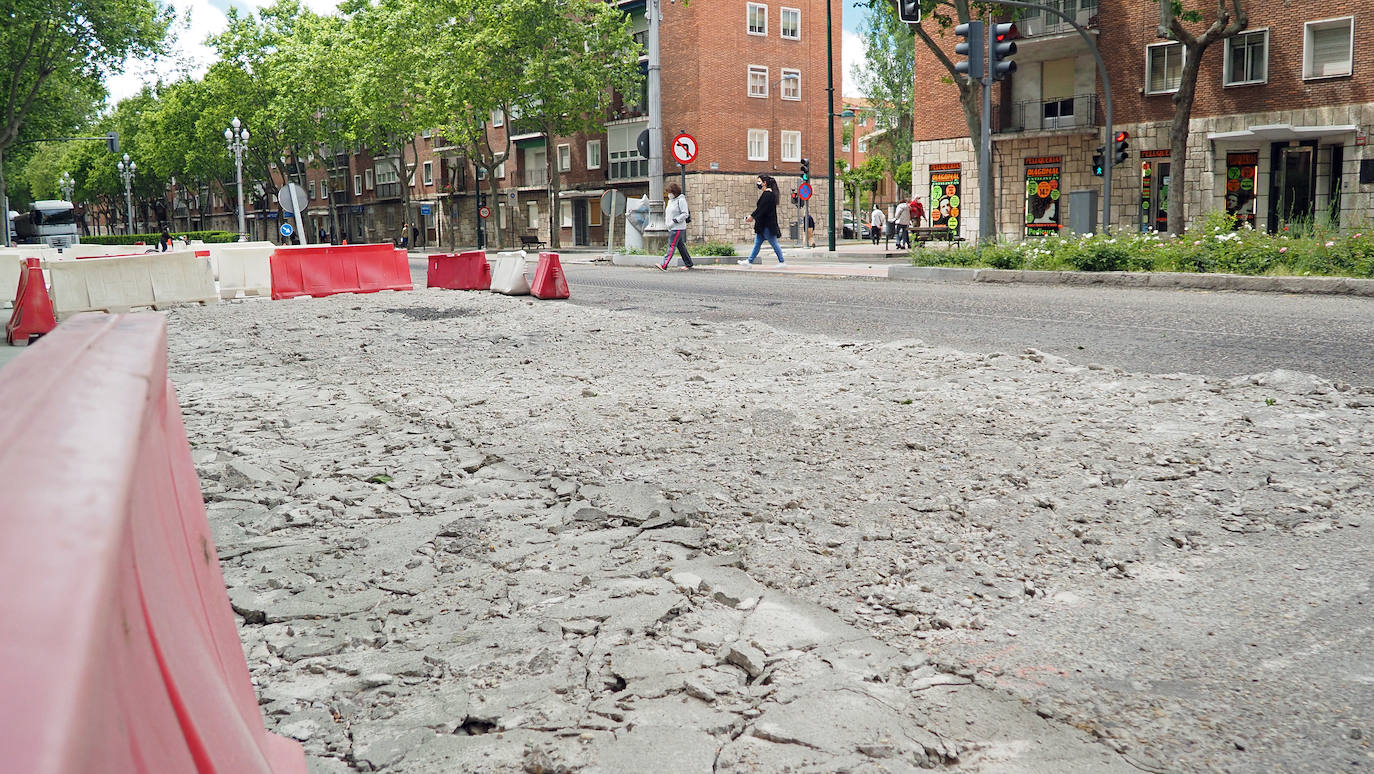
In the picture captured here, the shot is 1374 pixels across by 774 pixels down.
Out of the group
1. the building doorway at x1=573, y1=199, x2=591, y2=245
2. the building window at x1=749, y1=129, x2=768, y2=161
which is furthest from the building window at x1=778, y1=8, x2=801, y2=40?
the building doorway at x1=573, y1=199, x2=591, y2=245

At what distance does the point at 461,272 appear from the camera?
688 inches

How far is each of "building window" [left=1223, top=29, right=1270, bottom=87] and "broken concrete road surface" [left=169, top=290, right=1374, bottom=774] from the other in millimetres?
27944

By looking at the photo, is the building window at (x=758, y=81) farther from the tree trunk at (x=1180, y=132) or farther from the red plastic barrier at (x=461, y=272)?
the red plastic barrier at (x=461, y=272)

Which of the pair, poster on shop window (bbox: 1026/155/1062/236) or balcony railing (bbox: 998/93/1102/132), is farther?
poster on shop window (bbox: 1026/155/1062/236)

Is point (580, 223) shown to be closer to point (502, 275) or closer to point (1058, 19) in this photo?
point (1058, 19)

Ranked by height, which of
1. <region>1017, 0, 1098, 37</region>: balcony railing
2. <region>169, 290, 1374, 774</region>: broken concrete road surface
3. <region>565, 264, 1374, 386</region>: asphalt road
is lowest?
<region>169, 290, 1374, 774</region>: broken concrete road surface

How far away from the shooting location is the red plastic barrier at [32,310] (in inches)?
500

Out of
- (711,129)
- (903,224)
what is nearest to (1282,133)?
(903,224)

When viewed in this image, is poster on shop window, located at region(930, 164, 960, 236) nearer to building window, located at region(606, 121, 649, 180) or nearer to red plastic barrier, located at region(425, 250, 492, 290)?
building window, located at region(606, 121, 649, 180)

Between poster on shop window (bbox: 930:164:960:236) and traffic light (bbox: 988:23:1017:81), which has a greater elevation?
traffic light (bbox: 988:23:1017:81)

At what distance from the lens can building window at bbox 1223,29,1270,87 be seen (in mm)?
29891

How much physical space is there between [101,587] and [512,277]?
15051mm

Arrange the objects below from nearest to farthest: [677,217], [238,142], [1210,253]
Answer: [1210,253]
[677,217]
[238,142]

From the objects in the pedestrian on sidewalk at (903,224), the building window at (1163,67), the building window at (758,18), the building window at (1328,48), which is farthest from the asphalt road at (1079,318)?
the building window at (758,18)
